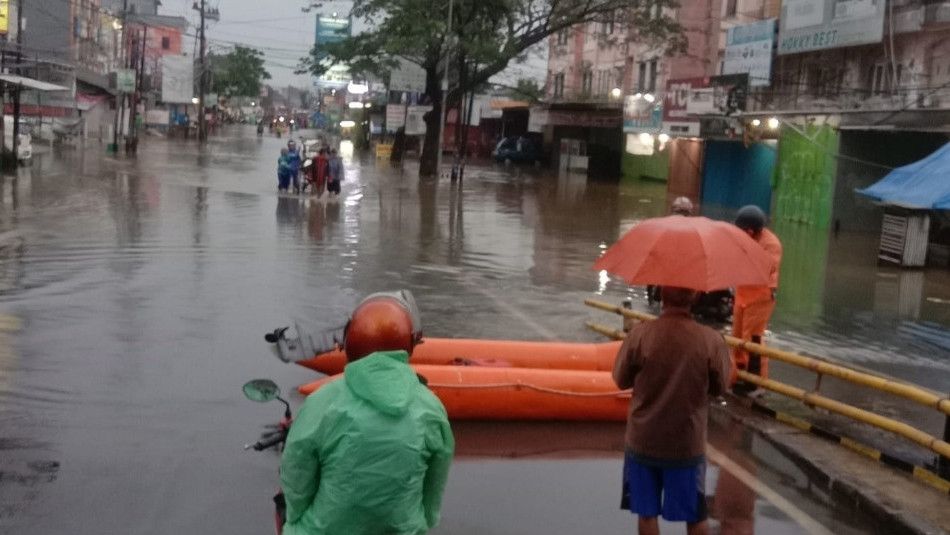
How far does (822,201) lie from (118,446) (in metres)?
26.4

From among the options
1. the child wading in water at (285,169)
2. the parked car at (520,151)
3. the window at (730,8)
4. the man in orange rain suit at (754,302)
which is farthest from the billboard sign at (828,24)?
the parked car at (520,151)

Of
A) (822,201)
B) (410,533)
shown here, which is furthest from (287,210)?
(410,533)

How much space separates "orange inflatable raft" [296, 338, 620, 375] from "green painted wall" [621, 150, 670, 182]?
38898 millimetres

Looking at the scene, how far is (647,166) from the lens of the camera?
53.0 m

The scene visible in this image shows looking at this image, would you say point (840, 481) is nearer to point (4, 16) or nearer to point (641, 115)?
point (641, 115)

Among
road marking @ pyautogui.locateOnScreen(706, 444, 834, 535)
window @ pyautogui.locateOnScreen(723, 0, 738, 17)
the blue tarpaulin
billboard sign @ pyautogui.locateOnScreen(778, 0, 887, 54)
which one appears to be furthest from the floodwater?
window @ pyautogui.locateOnScreen(723, 0, 738, 17)

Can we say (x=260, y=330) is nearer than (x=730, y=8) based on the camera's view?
Yes

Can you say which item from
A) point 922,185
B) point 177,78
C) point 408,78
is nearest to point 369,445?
point 922,185

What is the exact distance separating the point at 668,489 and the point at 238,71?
131 m

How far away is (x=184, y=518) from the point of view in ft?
20.0

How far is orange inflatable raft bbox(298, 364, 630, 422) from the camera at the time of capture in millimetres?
8289

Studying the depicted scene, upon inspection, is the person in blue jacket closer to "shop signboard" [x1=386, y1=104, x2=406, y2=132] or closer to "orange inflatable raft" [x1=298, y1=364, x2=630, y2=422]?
"shop signboard" [x1=386, y1=104, x2=406, y2=132]

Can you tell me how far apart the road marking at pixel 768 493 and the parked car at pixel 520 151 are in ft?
196

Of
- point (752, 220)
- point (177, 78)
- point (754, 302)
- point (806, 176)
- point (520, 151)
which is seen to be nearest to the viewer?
point (752, 220)
